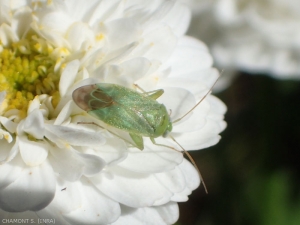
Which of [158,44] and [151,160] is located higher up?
[158,44]

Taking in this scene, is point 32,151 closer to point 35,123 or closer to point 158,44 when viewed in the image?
Answer: point 35,123

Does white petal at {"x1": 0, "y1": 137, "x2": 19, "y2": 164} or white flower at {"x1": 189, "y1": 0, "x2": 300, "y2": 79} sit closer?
white petal at {"x1": 0, "y1": 137, "x2": 19, "y2": 164}

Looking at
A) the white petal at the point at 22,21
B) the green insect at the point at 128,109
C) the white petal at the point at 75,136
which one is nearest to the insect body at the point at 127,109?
the green insect at the point at 128,109

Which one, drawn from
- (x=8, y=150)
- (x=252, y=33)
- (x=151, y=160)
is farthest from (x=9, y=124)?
(x=252, y=33)

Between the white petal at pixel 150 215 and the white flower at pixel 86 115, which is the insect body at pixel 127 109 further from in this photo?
the white petal at pixel 150 215

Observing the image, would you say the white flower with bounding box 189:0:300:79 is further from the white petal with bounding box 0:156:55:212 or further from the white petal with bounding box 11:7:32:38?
the white petal with bounding box 0:156:55:212

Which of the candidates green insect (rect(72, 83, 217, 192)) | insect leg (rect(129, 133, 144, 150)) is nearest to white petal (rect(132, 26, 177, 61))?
green insect (rect(72, 83, 217, 192))

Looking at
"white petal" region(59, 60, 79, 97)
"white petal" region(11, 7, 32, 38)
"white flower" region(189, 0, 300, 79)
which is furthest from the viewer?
"white flower" region(189, 0, 300, 79)

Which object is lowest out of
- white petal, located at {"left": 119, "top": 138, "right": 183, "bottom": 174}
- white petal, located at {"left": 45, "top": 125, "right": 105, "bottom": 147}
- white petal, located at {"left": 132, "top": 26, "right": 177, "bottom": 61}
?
white petal, located at {"left": 119, "top": 138, "right": 183, "bottom": 174}
